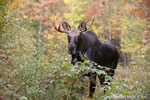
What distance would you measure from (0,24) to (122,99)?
3.90 m

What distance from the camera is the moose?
22.8 feet

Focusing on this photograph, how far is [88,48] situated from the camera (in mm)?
7566

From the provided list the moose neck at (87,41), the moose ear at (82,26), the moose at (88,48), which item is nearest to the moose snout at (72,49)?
the moose at (88,48)

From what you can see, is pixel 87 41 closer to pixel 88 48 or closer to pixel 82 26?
pixel 88 48

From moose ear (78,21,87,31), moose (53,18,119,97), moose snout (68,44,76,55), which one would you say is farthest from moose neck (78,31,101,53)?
moose snout (68,44,76,55)

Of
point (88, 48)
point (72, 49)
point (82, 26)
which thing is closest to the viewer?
point (72, 49)

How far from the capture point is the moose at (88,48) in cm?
695

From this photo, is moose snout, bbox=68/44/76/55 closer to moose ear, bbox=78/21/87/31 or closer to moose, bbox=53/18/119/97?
moose, bbox=53/18/119/97

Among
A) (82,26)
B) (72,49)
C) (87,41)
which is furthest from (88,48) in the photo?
(72,49)

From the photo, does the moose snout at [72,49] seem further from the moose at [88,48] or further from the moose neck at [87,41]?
the moose neck at [87,41]

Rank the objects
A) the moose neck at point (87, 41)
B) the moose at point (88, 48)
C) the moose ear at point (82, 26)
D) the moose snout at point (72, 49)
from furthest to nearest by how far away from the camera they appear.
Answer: the moose neck at point (87, 41), the moose ear at point (82, 26), the moose at point (88, 48), the moose snout at point (72, 49)

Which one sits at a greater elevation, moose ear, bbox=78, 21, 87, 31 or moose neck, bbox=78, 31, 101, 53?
moose ear, bbox=78, 21, 87, 31

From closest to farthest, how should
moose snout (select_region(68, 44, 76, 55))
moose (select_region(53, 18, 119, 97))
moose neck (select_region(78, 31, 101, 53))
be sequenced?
moose snout (select_region(68, 44, 76, 55)) < moose (select_region(53, 18, 119, 97)) < moose neck (select_region(78, 31, 101, 53))

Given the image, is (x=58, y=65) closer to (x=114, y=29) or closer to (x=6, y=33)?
(x=6, y=33)
